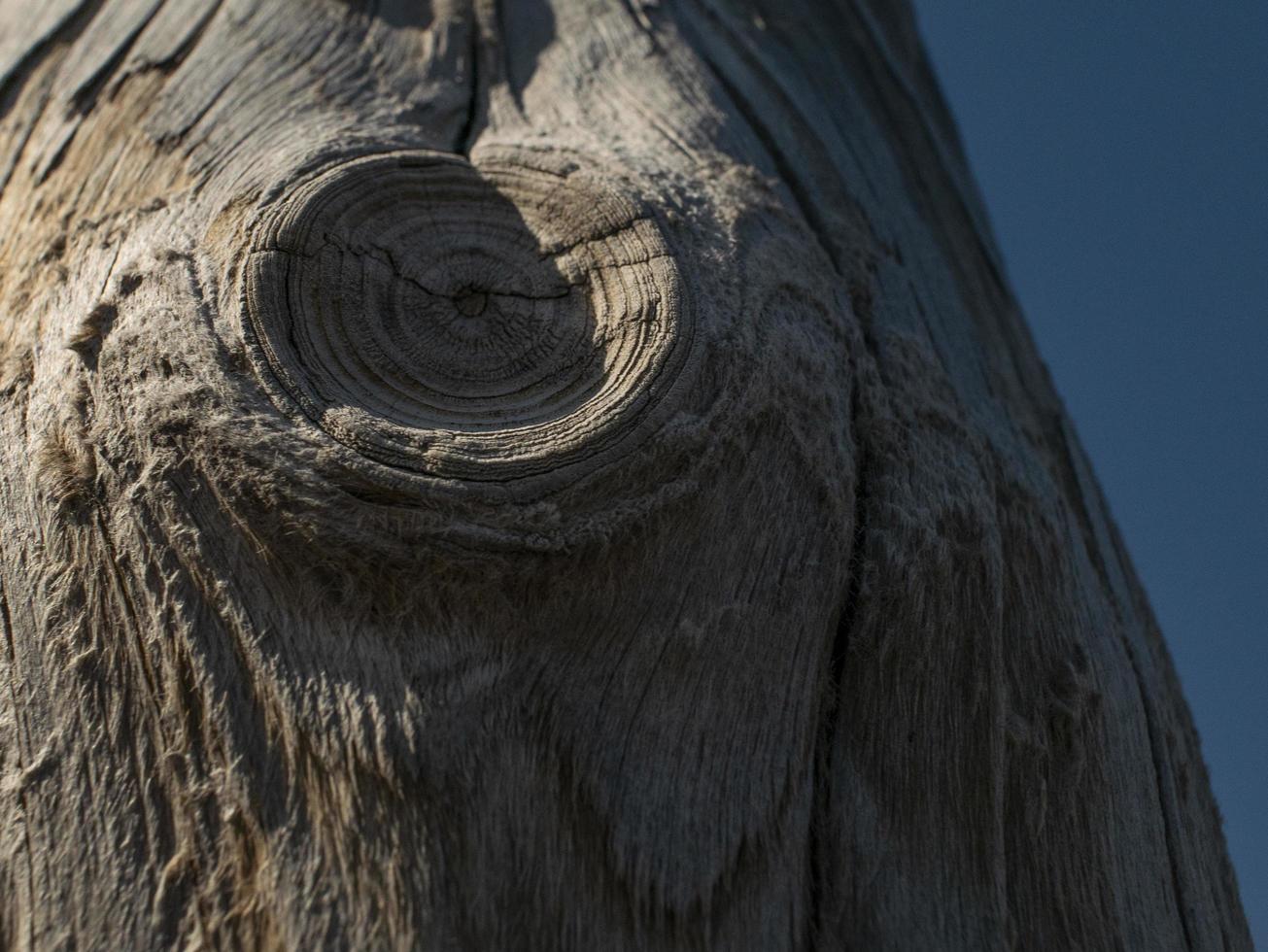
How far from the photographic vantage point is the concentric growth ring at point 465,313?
4.37 feet

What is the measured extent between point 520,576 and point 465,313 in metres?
0.38

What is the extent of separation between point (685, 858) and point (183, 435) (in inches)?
29.0

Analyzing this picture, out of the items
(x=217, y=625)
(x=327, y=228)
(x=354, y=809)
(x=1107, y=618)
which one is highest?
(x=327, y=228)

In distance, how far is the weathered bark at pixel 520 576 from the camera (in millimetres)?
1227

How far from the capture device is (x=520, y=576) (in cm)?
129

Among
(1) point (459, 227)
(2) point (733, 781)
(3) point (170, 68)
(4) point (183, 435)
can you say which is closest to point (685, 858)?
(2) point (733, 781)

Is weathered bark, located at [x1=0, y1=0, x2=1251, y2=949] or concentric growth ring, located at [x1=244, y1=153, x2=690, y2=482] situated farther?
concentric growth ring, located at [x1=244, y1=153, x2=690, y2=482]

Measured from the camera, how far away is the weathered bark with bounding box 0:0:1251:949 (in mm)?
1227

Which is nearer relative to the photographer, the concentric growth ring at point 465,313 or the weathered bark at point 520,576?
the weathered bark at point 520,576

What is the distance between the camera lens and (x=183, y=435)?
4.29 ft

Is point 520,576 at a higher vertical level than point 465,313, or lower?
lower

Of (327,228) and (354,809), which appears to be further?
(327,228)

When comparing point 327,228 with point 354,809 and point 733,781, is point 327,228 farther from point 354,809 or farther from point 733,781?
point 733,781

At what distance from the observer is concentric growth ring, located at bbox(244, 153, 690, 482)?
1.33 m
